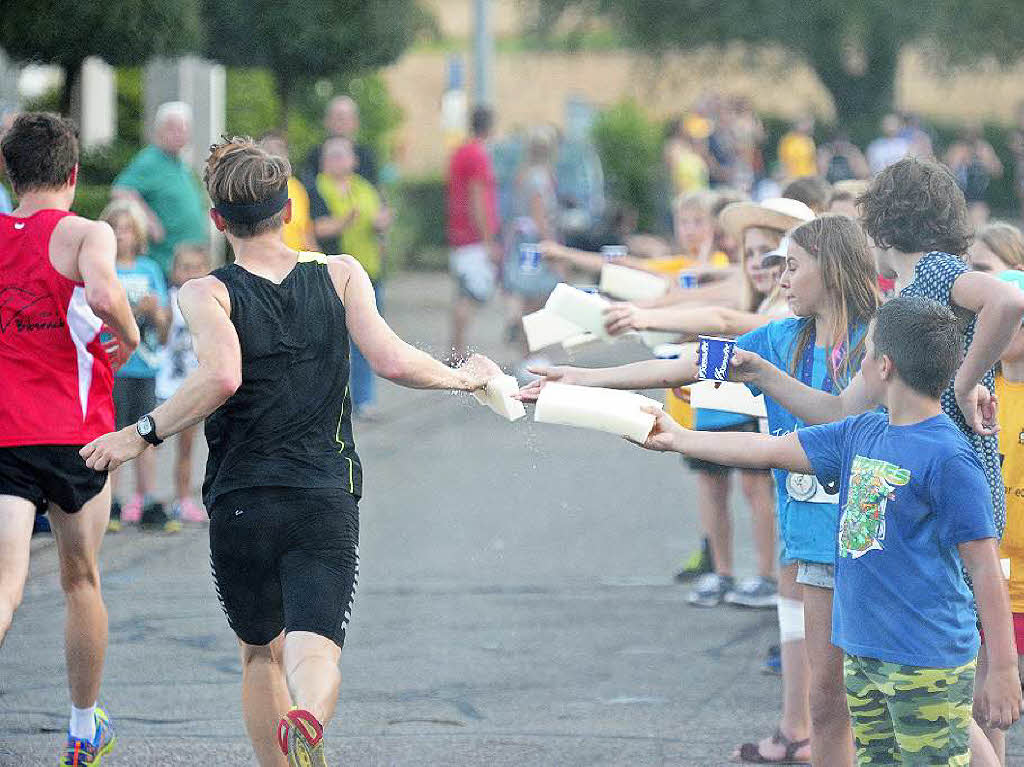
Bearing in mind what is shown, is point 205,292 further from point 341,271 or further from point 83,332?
point 83,332

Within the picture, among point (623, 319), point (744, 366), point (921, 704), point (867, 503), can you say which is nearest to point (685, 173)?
point (623, 319)

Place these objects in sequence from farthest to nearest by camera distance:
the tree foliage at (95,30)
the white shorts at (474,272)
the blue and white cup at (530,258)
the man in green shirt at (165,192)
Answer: the white shorts at (474,272) → the tree foliage at (95,30) → the man in green shirt at (165,192) → the blue and white cup at (530,258)

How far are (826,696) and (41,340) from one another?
2595 millimetres

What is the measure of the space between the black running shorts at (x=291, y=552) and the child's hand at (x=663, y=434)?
2.61 feet

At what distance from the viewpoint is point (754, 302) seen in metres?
6.36

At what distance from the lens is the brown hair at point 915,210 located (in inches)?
183

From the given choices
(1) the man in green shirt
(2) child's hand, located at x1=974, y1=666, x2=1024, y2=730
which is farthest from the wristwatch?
(1) the man in green shirt

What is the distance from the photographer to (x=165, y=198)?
11.1 meters

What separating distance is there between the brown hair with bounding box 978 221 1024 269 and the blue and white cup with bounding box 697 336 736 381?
5.81 ft

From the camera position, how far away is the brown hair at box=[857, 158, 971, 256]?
4.66m

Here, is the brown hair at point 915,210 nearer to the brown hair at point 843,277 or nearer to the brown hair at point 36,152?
the brown hair at point 843,277

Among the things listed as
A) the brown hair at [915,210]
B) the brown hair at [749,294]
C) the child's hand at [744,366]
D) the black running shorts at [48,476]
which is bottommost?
the black running shorts at [48,476]

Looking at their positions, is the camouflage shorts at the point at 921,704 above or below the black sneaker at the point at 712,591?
above

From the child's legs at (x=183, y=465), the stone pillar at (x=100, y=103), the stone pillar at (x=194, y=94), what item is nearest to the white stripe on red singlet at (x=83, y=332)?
the child's legs at (x=183, y=465)
